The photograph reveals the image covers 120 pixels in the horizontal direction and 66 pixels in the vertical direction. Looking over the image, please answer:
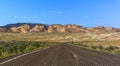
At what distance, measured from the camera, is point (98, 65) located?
15383 mm

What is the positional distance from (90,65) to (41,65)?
262 centimetres

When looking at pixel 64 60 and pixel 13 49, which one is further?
pixel 13 49

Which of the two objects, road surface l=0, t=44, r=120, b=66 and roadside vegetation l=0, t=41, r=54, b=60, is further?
roadside vegetation l=0, t=41, r=54, b=60

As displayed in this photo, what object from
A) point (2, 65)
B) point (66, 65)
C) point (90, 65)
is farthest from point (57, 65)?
point (2, 65)

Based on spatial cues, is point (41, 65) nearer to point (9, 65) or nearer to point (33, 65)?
point (33, 65)

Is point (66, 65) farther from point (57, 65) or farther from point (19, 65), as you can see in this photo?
point (19, 65)

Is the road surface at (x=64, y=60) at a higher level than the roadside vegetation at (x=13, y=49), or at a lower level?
higher

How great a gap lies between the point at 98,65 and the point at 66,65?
1.72 m

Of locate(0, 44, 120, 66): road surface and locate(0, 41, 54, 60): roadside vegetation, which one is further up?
locate(0, 44, 120, 66): road surface

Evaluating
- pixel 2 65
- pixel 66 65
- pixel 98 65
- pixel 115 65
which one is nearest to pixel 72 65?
pixel 66 65

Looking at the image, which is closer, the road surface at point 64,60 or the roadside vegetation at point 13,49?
the road surface at point 64,60

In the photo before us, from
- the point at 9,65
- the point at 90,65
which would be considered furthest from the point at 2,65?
the point at 90,65

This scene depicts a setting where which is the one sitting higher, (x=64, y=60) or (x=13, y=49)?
(x=64, y=60)

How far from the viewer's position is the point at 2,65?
15.2m
